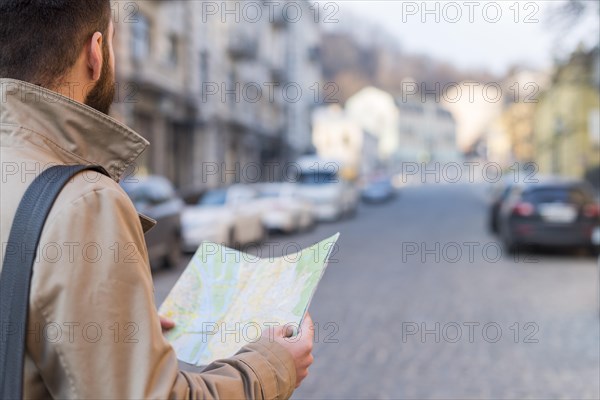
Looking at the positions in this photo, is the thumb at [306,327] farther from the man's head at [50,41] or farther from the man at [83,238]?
the man's head at [50,41]

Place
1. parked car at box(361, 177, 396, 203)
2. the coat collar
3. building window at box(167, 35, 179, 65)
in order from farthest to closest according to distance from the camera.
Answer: parked car at box(361, 177, 396, 203) → building window at box(167, 35, 179, 65) → the coat collar

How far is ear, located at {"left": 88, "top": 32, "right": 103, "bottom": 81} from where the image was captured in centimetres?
154

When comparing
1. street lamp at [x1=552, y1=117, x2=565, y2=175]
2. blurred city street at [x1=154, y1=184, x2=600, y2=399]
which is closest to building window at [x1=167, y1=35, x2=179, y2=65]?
blurred city street at [x1=154, y1=184, x2=600, y2=399]

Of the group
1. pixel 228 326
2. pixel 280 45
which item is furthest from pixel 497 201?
pixel 280 45

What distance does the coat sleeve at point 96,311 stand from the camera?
127cm

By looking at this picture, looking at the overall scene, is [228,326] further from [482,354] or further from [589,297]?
[589,297]

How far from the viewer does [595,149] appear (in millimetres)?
36406

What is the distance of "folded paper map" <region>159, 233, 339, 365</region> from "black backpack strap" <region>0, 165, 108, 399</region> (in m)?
0.70

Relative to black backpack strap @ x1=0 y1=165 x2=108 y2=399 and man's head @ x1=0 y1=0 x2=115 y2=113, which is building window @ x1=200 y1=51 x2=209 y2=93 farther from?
black backpack strap @ x1=0 y1=165 x2=108 y2=399

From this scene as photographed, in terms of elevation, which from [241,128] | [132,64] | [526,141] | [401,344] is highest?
[132,64]

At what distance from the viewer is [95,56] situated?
155 cm

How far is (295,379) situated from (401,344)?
530 centimetres

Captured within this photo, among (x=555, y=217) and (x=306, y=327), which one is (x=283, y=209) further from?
(x=306, y=327)

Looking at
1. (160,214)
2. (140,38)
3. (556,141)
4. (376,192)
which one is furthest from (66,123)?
(556,141)
